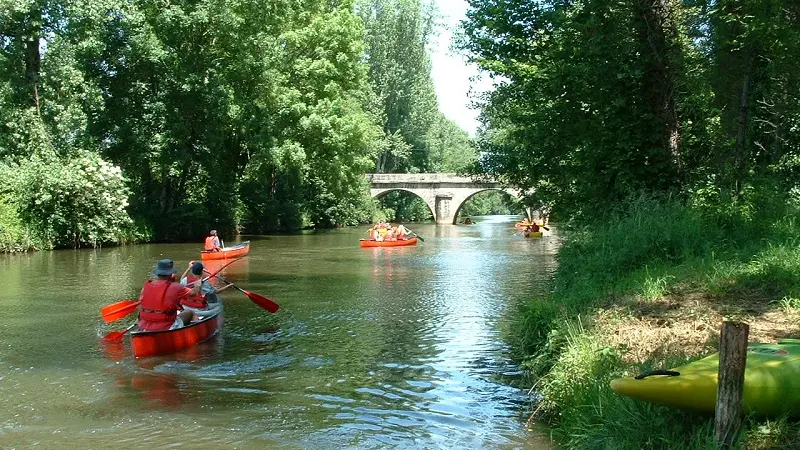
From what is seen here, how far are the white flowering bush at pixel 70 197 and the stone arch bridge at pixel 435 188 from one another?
2457 centimetres

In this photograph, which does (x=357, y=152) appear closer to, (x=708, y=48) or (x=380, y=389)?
(x=708, y=48)

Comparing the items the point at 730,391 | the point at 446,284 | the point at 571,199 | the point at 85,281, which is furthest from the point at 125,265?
the point at 730,391

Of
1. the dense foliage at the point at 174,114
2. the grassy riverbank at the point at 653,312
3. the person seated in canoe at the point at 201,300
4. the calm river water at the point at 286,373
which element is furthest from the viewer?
the dense foliage at the point at 174,114

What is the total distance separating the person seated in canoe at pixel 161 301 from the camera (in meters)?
10.1

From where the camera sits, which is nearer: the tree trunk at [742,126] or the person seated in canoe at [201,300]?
the person seated in canoe at [201,300]

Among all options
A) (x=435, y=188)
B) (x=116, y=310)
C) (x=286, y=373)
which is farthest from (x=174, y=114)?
(x=435, y=188)

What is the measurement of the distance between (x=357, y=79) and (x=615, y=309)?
3250 centimetres

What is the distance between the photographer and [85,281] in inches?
717

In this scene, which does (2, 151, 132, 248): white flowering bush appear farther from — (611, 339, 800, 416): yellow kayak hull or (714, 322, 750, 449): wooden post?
(714, 322, 750, 449): wooden post

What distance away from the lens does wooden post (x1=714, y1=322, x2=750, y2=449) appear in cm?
431

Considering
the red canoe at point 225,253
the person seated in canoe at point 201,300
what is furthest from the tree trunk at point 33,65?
the person seated in canoe at point 201,300

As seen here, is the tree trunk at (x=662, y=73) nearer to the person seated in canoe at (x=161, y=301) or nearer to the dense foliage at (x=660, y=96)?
the dense foliage at (x=660, y=96)

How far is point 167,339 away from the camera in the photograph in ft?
32.7

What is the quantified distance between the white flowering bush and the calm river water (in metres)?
9.56
